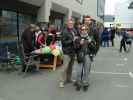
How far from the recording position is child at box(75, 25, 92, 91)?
9523 millimetres

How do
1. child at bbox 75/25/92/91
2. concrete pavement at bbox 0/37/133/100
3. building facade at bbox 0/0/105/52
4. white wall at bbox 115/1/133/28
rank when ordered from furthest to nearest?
white wall at bbox 115/1/133/28 → building facade at bbox 0/0/105/52 → child at bbox 75/25/92/91 → concrete pavement at bbox 0/37/133/100

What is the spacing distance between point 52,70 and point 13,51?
3.00 metres

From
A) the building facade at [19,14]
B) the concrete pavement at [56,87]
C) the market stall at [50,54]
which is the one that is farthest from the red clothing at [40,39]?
the building facade at [19,14]

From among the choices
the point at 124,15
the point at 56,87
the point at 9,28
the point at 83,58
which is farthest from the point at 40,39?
the point at 124,15

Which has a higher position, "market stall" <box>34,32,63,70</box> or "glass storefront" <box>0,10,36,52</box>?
"glass storefront" <box>0,10,36,52</box>

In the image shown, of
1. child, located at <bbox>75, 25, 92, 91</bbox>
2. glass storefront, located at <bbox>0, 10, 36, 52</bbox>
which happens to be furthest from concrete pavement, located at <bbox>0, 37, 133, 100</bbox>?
glass storefront, located at <bbox>0, 10, 36, 52</bbox>

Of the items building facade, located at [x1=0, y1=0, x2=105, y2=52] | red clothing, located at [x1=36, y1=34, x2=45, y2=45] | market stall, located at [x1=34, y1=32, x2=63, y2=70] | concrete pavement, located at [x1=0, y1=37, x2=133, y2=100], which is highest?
building facade, located at [x1=0, y1=0, x2=105, y2=52]

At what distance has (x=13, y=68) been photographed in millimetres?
12859

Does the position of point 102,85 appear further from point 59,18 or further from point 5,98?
point 59,18

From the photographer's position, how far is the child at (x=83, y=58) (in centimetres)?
952

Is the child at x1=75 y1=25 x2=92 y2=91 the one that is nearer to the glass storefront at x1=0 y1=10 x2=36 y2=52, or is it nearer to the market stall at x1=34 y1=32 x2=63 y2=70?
the market stall at x1=34 y1=32 x2=63 y2=70

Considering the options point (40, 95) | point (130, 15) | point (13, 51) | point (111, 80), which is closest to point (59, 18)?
point (13, 51)

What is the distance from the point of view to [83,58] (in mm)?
9508

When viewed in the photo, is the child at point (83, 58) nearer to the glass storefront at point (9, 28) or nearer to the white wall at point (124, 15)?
the glass storefront at point (9, 28)
